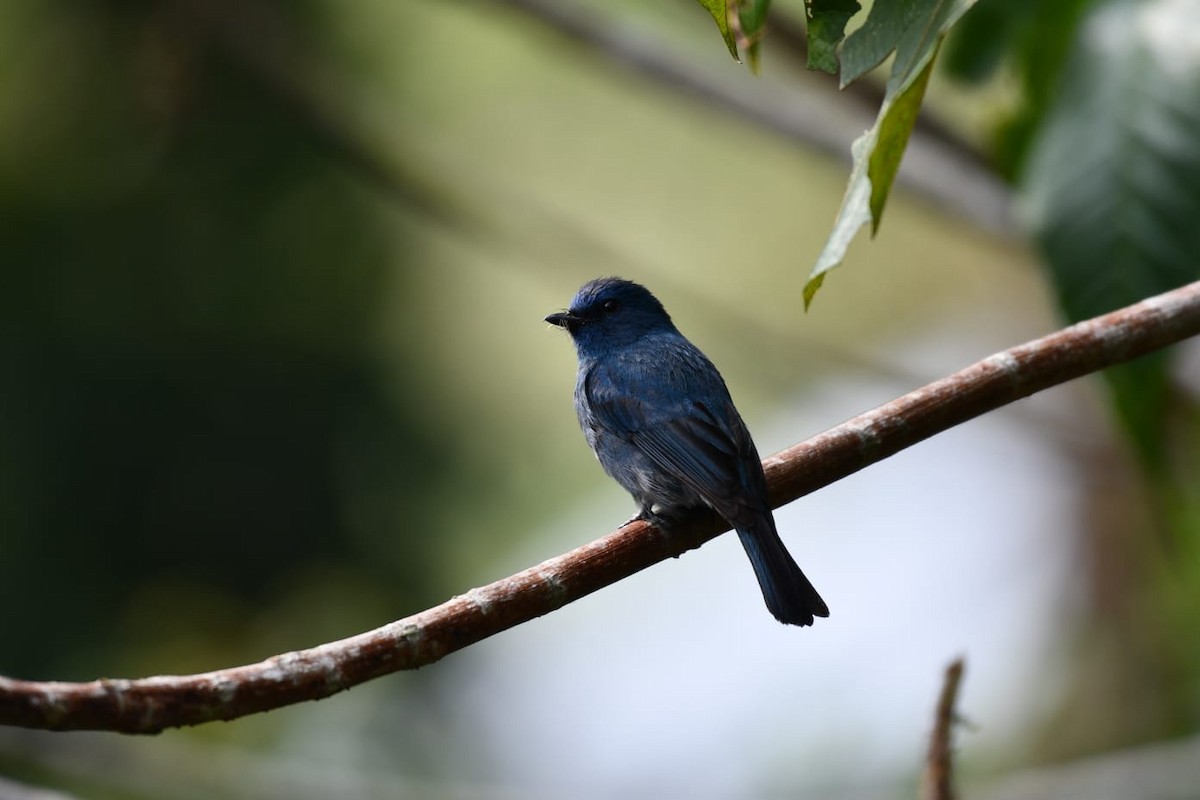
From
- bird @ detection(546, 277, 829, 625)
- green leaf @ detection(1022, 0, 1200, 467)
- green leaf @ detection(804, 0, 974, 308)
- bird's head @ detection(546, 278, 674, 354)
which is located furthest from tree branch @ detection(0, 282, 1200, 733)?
bird's head @ detection(546, 278, 674, 354)

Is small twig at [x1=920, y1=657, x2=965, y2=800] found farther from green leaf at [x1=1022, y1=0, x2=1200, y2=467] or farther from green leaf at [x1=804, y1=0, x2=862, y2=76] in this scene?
green leaf at [x1=804, y1=0, x2=862, y2=76]

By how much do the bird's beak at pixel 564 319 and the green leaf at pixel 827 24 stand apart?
254 centimetres

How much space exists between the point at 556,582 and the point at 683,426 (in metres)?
1.54

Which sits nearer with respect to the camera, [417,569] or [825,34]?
[825,34]

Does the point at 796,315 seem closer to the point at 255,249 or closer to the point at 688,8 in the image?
the point at 255,249

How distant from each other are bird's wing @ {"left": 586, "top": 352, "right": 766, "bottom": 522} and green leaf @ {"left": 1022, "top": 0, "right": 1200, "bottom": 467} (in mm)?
890

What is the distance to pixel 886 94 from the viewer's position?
1923 mm

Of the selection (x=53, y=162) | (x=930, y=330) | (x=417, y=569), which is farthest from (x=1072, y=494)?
(x=53, y=162)

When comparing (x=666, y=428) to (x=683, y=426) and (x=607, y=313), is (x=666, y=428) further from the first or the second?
(x=607, y=313)

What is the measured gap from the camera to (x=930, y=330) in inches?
381

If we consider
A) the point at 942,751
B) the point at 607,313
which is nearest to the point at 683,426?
the point at 607,313

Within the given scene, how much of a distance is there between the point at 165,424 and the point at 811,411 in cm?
381

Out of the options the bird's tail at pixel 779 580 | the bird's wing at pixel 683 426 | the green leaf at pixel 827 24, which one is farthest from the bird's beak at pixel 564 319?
the green leaf at pixel 827 24

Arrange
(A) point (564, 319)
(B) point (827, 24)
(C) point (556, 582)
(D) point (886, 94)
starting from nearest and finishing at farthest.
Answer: (D) point (886, 94) → (B) point (827, 24) → (C) point (556, 582) → (A) point (564, 319)
